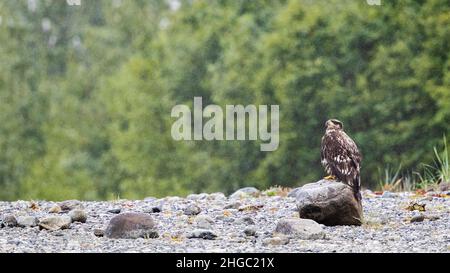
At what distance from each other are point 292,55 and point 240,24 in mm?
4777

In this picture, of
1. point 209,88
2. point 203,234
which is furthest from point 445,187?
point 209,88

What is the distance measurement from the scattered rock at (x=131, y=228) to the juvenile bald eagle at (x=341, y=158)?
201 cm

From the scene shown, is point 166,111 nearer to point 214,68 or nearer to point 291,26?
point 214,68

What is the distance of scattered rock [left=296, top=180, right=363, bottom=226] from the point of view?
371 inches

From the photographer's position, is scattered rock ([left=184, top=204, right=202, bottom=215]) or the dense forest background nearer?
scattered rock ([left=184, top=204, right=202, bottom=215])

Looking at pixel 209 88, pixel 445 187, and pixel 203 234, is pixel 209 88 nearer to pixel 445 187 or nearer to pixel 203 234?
pixel 445 187

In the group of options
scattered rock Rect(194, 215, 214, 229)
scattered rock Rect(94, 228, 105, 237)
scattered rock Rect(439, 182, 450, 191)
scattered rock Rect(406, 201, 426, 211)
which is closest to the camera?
scattered rock Rect(94, 228, 105, 237)

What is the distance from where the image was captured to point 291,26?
1139 inches

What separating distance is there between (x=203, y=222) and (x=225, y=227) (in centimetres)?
25

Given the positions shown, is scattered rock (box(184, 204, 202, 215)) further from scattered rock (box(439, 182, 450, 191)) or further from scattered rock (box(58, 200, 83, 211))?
scattered rock (box(439, 182, 450, 191))

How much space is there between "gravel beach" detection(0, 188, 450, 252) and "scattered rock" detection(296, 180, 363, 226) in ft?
0.35

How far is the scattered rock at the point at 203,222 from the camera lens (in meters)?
9.60

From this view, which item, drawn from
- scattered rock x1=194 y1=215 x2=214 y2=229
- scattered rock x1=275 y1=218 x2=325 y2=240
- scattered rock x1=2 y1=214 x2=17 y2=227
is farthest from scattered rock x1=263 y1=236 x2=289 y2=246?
scattered rock x1=2 y1=214 x2=17 y2=227
